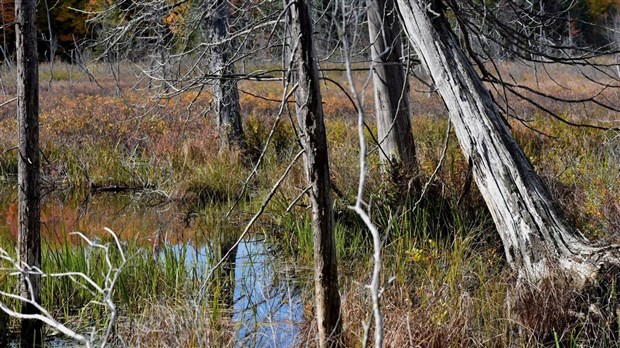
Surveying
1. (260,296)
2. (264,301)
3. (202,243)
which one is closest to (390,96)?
(202,243)

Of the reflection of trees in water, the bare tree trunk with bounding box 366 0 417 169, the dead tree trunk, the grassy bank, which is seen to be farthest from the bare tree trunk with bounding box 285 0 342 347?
the bare tree trunk with bounding box 366 0 417 169

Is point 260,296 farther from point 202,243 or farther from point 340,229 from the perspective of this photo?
point 202,243

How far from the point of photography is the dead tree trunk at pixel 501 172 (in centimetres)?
486

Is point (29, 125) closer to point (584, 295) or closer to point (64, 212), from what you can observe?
point (584, 295)

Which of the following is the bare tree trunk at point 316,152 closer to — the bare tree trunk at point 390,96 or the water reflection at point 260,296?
the water reflection at point 260,296

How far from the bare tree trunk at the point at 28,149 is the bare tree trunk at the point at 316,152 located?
1957 millimetres

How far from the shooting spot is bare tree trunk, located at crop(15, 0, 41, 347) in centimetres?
526

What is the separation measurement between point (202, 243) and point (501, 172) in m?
4.29

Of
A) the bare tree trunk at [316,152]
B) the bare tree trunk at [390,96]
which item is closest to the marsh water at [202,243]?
the bare tree trunk at [316,152]

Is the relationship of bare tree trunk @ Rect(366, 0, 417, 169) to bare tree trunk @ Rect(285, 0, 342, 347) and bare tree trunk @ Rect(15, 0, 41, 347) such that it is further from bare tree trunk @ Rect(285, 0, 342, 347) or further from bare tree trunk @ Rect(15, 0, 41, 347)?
bare tree trunk @ Rect(285, 0, 342, 347)

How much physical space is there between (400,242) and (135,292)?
7.09 ft

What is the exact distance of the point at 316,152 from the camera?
4270 mm

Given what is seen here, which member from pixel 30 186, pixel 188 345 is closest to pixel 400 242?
pixel 188 345

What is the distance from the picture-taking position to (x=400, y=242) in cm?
666
